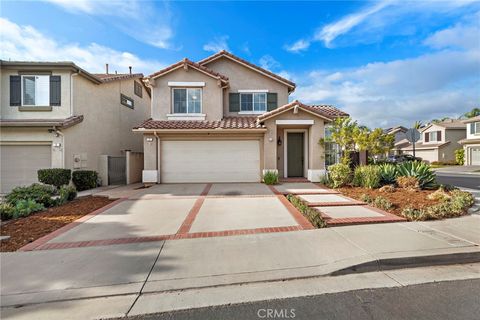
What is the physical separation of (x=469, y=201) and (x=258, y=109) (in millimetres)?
10562

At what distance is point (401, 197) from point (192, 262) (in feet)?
25.0

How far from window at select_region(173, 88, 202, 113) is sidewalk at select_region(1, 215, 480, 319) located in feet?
32.8

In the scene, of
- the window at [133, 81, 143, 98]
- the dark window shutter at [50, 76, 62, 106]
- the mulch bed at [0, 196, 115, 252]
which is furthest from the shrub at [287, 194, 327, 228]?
the window at [133, 81, 143, 98]

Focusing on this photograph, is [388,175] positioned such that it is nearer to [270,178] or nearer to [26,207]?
[270,178]

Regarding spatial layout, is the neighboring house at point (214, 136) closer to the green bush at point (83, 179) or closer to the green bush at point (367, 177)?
the green bush at point (367, 177)

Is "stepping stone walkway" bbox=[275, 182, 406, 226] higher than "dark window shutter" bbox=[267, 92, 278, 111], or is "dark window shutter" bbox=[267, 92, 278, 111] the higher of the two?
"dark window shutter" bbox=[267, 92, 278, 111]

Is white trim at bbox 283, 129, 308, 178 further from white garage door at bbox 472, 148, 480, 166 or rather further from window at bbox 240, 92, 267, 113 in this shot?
white garage door at bbox 472, 148, 480, 166

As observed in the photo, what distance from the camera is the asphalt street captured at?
8.87ft

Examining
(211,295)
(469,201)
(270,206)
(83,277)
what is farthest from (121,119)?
(469,201)

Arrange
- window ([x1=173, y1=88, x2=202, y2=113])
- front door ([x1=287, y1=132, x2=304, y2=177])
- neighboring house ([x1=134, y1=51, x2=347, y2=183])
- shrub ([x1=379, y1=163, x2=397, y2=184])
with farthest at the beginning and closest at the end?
1. window ([x1=173, y1=88, x2=202, y2=113])
2. front door ([x1=287, y1=132, x2=304, y2=177])
3. neighboring house ([x1=134, y1=51, x2=347, y2=183])
4. shrub ([x1=379, y1=163, x2=397, y2=184])

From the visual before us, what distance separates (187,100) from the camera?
13492mm

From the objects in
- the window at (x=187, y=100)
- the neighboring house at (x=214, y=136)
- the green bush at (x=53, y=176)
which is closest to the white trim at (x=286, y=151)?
the neighboring house at (x=214, y=136)

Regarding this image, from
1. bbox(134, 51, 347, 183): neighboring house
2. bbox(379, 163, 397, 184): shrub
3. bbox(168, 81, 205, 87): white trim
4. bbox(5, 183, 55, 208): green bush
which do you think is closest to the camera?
bbox(5, 183, 55, 208): green bush

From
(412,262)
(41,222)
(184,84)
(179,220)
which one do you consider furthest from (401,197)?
(184,84)
